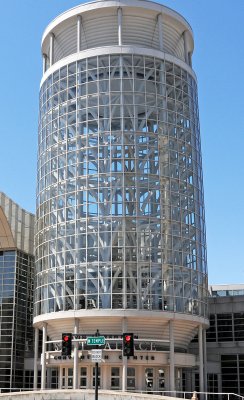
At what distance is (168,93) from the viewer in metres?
60.5

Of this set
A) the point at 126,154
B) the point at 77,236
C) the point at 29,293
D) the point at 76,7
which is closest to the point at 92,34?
the point at 76,7

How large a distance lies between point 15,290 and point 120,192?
2211 centimetres

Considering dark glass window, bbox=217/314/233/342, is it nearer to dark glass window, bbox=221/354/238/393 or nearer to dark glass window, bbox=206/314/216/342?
dark glass window, bbox=206/314/216/342

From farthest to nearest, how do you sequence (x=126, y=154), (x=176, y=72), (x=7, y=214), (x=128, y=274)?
(x=7, y=214) → (x=176, y=72) → (x=126, y=154) → (x=128, y=274)

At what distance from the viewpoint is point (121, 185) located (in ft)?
184

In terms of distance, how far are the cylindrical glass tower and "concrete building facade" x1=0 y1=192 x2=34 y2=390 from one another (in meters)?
9.01

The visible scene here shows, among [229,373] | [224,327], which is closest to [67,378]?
[229,373]

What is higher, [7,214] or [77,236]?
[7,214]

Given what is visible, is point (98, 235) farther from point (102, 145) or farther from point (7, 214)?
point (7, 214)

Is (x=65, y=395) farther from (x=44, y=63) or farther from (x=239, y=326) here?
(x=44, y=63)

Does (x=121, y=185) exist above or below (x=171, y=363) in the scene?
above

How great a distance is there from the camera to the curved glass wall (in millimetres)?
54531

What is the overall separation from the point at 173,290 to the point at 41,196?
56.4 ft

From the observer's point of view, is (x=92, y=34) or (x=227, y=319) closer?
(x=92, y=34)
